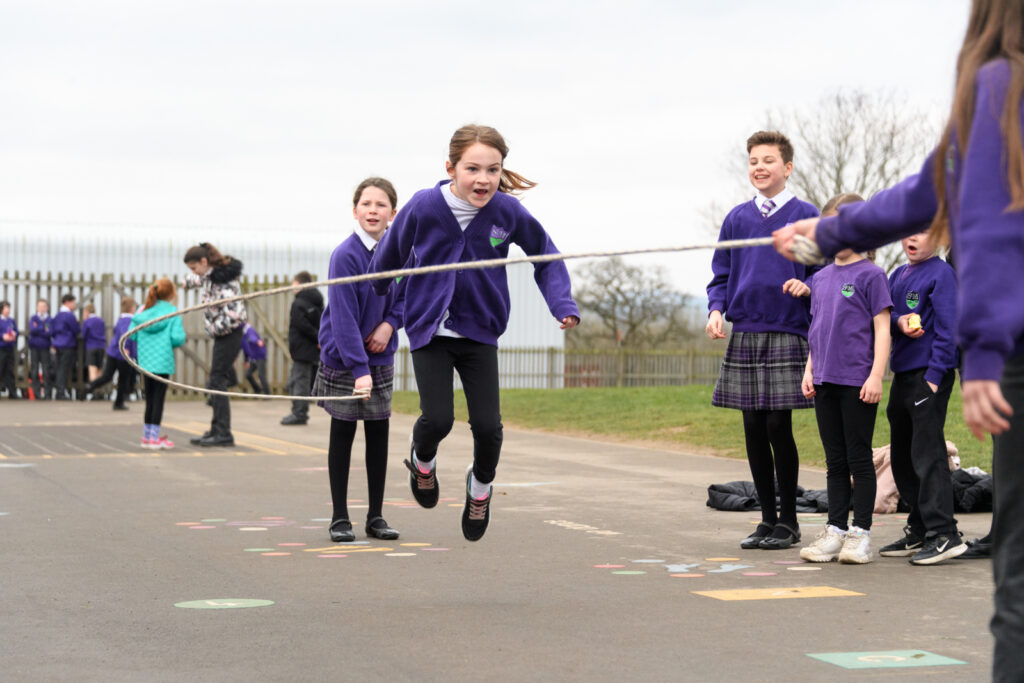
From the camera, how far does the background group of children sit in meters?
6.12

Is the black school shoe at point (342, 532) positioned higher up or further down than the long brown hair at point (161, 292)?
further down

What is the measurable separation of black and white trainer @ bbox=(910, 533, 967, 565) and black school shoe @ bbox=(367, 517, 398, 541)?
2.71 m

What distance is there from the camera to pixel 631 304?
40.5 metres

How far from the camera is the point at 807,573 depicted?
5.81 meters

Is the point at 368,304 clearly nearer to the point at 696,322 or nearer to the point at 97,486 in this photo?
the point at 97,486

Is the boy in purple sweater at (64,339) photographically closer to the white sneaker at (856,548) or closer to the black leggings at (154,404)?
the black leggings at (154,404)

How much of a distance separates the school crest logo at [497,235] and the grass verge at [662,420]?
5.39m

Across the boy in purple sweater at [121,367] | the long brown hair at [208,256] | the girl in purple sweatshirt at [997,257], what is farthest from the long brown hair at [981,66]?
the boy in purple sweater at [121,367]

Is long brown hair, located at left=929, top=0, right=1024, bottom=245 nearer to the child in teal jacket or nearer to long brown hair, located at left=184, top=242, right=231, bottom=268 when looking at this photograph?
long brown hair, located at left=184, top=242, right=231, bottom=268

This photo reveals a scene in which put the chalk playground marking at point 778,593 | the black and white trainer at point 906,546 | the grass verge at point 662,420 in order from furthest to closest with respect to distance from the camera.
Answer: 1. the grass verge at point 662,420
2. the black and white trainer at point 906,546
3. the chalk playground marking at point 778,593

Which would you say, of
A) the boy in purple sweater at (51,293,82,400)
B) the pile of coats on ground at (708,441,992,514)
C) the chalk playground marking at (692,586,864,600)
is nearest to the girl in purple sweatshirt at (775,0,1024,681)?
the chalk playground marking at (692,586,864,600)

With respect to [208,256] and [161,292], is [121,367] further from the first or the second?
[208,256]

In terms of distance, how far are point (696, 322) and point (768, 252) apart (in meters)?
33.4

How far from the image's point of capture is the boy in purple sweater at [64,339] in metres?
22.5
